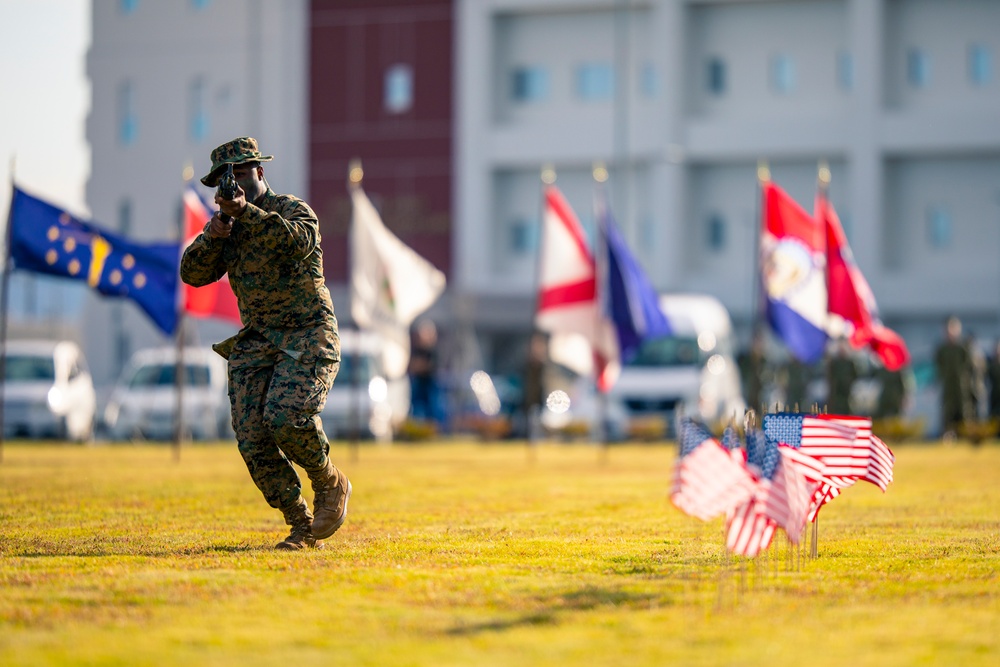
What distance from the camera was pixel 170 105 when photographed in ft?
209

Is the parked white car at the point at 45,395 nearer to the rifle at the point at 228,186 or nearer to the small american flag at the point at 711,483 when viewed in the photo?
the rifle at the point at 228,186

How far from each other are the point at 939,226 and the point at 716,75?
847 centimetres

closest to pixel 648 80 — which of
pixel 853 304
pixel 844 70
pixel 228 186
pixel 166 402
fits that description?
pixel 844 70

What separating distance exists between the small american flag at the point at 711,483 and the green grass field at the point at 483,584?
42cm

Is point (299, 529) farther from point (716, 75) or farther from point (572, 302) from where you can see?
point (716, 75)

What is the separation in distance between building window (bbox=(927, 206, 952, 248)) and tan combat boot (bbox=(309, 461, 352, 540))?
5057cm

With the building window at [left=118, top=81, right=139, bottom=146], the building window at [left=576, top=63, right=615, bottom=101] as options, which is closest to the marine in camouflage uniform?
the building window at [left=576, top=63, right=615, bottom=101]

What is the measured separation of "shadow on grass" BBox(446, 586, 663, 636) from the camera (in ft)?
24.4

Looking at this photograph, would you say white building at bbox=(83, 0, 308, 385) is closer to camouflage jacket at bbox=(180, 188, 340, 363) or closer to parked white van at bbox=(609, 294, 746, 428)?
parked white van at bbox=(609, 294, 746, 428)

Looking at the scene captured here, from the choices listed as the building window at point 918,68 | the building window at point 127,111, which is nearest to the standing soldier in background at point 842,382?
the building window at point 918,68

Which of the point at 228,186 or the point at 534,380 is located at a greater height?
the point at 228,186

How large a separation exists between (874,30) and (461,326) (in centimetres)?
1542

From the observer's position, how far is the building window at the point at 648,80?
197ft

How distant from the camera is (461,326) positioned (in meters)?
56.7
